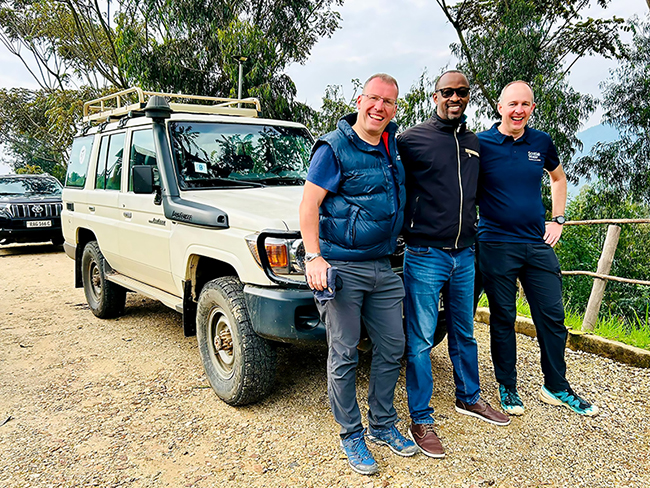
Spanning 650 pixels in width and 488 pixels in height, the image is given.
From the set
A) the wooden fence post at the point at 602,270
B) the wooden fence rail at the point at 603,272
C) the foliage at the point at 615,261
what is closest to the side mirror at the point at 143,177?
the wooden fence rail at the point at 603,272

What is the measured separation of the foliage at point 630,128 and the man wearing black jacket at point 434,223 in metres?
12.9

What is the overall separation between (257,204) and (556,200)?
2.18 metres

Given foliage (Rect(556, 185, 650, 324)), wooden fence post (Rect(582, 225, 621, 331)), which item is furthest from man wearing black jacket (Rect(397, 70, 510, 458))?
foliage (Rect(556, 185, 650, 324))

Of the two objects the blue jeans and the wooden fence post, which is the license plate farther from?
the wooden fence post

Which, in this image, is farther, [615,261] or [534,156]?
[615,261]

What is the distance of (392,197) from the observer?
2.90 meters

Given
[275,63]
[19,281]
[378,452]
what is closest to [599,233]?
[275,63]

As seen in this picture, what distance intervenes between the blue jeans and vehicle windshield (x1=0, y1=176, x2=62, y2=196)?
11.3m

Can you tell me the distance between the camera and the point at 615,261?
474 inches

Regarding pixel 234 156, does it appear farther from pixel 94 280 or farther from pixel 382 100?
pixel 94 280

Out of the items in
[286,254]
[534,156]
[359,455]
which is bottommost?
[359,455]

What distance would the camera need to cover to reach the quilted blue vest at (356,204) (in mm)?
2805

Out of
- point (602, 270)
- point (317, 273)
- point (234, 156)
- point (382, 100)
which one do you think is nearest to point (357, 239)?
point (317, 273)

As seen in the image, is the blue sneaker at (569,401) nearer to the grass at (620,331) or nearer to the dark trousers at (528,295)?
the dark trousers at (528,295)
